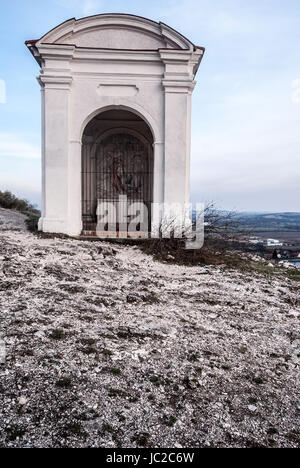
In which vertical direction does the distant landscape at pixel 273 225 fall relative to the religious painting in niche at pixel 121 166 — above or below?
below

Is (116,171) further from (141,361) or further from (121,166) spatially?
(141,361)

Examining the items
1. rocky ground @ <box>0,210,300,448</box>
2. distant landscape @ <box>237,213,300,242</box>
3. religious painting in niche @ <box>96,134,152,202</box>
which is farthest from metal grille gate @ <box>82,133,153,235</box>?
rocky ground @ <box>0,210,300,448</box>

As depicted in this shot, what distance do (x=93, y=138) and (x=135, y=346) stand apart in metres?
9.41

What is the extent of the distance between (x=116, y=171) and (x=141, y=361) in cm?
917

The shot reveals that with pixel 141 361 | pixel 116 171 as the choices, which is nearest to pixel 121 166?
pixel 116 171

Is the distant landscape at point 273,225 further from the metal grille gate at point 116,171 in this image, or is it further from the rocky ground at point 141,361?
the metal grille gate at point 116,171

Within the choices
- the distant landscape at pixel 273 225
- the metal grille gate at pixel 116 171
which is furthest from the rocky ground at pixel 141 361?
the metal grille gate at pixel 116 171

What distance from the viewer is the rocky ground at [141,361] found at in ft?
7.36

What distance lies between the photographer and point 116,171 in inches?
457

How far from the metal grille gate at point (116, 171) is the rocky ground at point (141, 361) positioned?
631 centimetres

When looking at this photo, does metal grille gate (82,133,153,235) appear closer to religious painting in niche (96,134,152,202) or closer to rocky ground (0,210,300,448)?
religious painting in niche (96,134,152,202)

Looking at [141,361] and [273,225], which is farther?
[273,225]

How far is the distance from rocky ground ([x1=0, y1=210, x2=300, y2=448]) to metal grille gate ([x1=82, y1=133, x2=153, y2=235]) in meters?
6.31

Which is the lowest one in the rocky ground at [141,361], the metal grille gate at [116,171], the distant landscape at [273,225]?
the rocky ground at [141,361]
